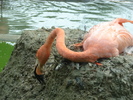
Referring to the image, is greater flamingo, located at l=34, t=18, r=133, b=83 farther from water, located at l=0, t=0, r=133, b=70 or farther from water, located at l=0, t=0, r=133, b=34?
water, located at l=0, t=0, r=133, b=34

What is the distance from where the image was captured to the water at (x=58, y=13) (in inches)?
323

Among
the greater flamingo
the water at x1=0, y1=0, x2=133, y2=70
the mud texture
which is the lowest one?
the water at x1=0, y1=0, x2=133, y2=70

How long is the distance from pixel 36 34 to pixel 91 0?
939 centimetres

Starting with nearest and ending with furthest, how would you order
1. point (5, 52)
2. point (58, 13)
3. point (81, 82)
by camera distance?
point (81, 82) < point (5, 52) < point (58, 13)

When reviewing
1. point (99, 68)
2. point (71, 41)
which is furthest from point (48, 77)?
point (99, 68)

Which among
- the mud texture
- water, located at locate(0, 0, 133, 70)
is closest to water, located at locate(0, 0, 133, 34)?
water, located at locate(0, 0, 133, 70)

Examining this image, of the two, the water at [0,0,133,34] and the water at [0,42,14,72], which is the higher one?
the water at [0,42,14,72]

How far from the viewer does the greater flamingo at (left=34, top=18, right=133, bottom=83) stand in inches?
82.6

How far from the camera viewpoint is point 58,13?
9.72 meters

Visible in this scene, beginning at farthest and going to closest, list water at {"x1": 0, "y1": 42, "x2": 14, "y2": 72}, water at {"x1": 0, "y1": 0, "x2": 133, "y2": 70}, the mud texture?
water at {"x1": 0, "y1": 0, "x2": 133, "y2": 70}
water at {"x1": 0, "y1": 42, "x2": 14, "y2": 72}
the mud texture

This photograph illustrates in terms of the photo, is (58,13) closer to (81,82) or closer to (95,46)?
(95,46)

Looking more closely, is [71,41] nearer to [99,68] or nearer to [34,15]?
[99,68]

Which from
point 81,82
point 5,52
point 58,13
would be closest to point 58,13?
point 58,13

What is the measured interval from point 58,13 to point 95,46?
7.68 metres
